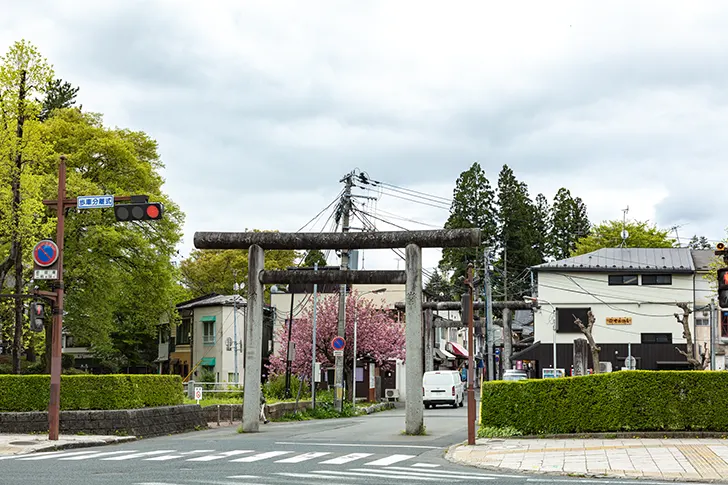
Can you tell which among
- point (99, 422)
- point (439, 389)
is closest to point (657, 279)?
point (439, 389)

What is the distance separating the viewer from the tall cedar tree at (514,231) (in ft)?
288

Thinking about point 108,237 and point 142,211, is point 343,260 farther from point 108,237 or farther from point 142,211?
point 142,211

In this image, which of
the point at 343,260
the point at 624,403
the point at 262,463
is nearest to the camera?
the point at 262,463

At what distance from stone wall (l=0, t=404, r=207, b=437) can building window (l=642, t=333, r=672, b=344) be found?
42.2 metres

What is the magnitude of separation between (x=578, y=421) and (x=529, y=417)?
1.29 metres

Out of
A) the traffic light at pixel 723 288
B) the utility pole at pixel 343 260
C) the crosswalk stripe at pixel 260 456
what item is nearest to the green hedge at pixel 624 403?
the traffic light at pixel 723 288

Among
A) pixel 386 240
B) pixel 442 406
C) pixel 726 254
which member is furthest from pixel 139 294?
pixel 726 254

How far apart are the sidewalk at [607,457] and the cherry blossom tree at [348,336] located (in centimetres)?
3540

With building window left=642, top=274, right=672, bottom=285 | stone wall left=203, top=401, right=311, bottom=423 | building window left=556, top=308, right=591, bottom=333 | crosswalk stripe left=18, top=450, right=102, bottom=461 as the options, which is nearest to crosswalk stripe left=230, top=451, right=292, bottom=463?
crosswalk stripe left=18, top=450, right=102, bottom=461

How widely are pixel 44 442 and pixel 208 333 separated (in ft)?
153

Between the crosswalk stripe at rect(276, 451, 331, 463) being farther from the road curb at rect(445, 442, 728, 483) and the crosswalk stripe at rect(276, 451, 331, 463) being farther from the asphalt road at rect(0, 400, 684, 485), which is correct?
the road curb at rect(445, 442, 728, 483)

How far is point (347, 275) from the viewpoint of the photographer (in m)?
26.3

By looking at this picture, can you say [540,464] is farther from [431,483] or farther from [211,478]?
[211,478]

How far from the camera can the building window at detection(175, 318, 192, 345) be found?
70.6 m
